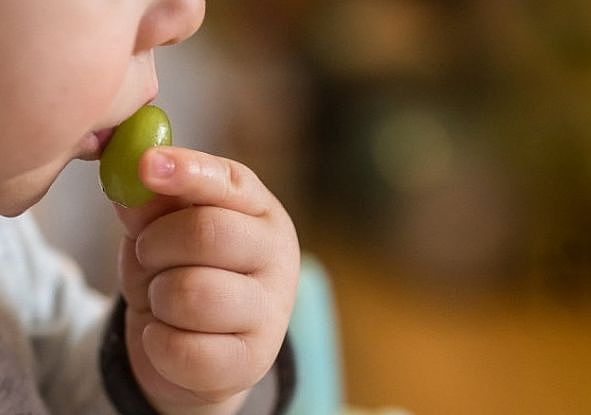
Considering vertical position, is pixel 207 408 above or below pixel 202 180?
below

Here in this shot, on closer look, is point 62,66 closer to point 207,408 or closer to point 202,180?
point 202,180

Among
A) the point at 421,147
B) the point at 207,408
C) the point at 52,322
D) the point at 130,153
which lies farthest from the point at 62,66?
the point at 421,147

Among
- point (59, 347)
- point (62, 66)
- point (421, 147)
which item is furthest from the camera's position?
point (421, 147)

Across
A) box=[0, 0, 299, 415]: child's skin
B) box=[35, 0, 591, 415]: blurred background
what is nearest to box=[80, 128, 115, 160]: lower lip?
box=[0, 0, 299, 415]: child's skin

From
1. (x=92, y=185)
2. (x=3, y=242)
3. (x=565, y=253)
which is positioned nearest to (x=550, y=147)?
(x=565, y=253)

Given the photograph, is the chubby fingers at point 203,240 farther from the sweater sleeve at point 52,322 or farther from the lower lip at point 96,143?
the sweater sleeve at point 52,322

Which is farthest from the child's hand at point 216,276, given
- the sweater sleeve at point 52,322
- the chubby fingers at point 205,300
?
the sweater sleeve at point 52,322

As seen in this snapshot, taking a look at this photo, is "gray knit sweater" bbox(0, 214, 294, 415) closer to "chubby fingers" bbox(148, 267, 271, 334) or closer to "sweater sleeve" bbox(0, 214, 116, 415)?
"sweater sleeve" bbox(0, 214, 116, 415)
